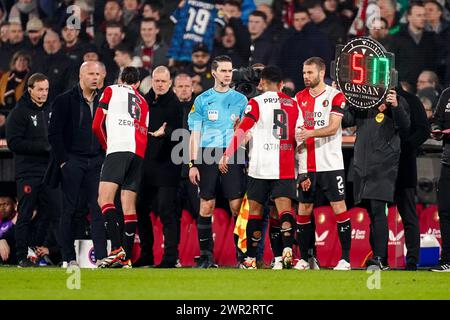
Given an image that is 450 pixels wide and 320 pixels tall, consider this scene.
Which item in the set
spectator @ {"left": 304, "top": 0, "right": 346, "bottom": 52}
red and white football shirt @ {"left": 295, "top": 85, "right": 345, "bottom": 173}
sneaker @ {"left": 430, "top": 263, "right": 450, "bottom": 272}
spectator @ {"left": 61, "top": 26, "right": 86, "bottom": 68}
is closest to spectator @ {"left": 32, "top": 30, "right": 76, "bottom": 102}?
spectator @ {"left": 61, "top": 26, "right": 86, "bottom": 68}

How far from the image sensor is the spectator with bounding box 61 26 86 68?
59.7 ft

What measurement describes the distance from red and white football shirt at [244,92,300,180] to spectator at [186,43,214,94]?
4253 mm

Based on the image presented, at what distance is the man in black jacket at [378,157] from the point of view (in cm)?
1308

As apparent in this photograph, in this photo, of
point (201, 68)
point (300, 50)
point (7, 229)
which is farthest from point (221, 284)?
point (300, 50)

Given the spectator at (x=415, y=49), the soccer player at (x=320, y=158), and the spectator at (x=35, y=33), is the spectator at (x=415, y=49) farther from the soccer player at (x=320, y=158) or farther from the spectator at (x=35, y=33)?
the spectator at (x=35, y=33)

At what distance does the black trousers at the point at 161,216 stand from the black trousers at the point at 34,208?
1.21 meters

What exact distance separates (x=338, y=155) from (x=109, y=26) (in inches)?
Result: 260

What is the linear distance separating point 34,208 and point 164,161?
5.65 ft

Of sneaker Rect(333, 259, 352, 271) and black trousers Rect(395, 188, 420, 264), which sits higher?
black trousers Rect(395, 188, 420, 264)

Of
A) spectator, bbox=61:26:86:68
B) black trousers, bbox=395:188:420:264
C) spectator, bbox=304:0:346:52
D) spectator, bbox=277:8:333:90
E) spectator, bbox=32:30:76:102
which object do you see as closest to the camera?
black trousers, bbox=395:188:420:264

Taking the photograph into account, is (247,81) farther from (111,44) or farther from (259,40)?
(111,44)

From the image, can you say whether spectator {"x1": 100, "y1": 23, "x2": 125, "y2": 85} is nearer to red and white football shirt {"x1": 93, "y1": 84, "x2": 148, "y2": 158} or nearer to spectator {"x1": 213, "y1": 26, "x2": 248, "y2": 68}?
spectator {"x1": 213, "y1": 26, "x2": 248, "y2": 68}
